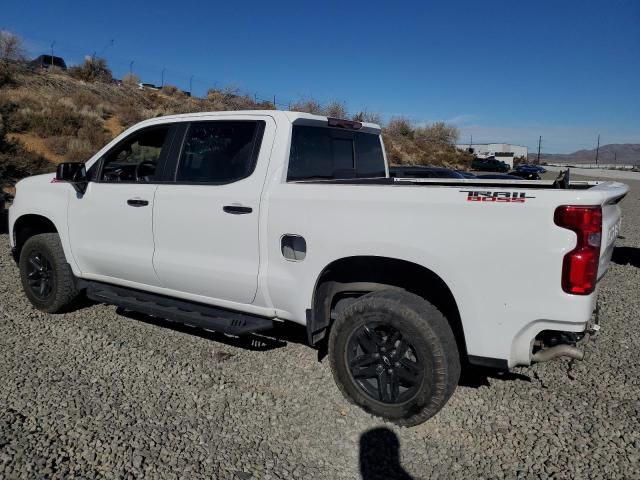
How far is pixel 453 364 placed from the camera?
129 inches

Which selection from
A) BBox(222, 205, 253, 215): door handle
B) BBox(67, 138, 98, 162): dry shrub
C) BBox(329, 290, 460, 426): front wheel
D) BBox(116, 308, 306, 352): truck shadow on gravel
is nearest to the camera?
BBox(329, 290, 460, 426): front wheel

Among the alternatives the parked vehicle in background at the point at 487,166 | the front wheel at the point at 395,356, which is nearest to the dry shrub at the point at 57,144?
the front wheel at the point at 395,356

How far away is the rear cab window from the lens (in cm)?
416

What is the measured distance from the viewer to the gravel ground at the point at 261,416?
10.0 feet

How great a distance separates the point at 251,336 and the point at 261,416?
1.28m

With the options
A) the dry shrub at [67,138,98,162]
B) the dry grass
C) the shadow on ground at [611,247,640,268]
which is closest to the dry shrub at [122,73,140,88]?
the dry grass

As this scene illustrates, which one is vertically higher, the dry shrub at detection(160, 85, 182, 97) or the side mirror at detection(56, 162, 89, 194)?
the dry shrub at detection(160, 85, 182, 97)

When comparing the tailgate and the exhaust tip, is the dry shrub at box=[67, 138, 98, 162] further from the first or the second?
the exhaust tip

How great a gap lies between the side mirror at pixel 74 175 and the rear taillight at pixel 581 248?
160 inches

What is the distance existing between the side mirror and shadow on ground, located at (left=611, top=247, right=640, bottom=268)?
8.14 metres

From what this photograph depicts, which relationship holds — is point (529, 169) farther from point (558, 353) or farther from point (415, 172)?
point (558, 353)

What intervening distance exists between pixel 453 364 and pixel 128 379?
2.44m

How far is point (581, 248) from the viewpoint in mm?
2832

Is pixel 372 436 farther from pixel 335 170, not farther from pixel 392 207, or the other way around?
pixel 335 170
